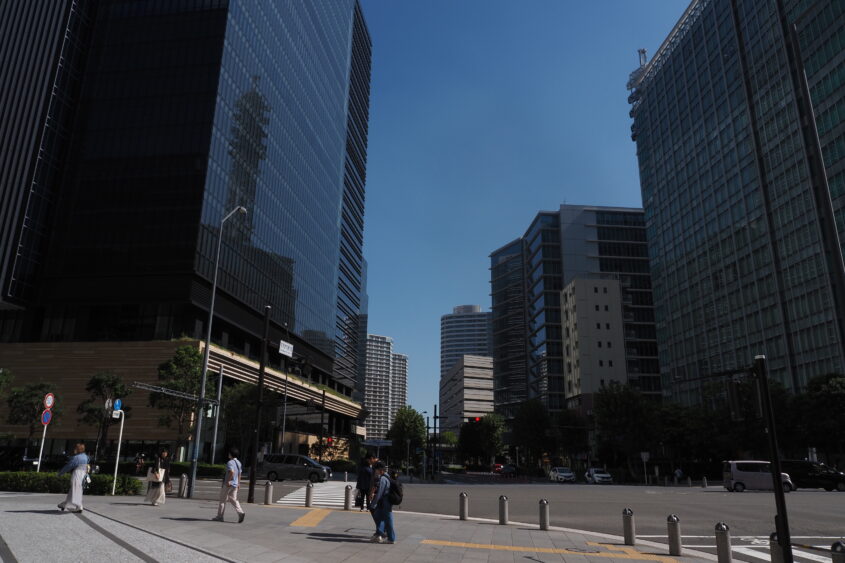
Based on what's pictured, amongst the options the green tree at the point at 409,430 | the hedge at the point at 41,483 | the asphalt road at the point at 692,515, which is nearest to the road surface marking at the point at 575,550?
the asphalt road at the point at 692,515

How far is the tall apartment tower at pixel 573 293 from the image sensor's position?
345ft

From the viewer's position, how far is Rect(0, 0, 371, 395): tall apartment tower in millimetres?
51906

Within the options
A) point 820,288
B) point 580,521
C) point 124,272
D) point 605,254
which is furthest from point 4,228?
point 605,254

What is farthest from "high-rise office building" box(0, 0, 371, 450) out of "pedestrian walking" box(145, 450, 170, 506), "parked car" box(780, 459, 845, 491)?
"parked car" box(780, 459, 845, 491)

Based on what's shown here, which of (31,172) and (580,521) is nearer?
(580,521)

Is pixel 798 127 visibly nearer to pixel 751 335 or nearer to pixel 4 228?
pixel 751 335

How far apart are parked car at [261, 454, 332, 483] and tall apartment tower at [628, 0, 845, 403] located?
50707mm

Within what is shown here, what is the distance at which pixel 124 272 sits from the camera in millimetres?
51719

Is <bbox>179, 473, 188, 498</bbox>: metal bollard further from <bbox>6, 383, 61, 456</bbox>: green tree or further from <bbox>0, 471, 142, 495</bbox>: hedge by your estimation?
<bbox>6, 383, 61, 456</bbox>: green tree

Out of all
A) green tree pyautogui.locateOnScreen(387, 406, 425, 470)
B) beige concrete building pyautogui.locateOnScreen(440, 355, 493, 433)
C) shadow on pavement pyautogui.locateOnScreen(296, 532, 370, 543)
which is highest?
beige concrete building pyautogui.locateOnScreen(440, 355, 493, 433)

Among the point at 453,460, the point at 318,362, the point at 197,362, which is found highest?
the point at 318,362

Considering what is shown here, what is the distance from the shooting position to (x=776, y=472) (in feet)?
28.9

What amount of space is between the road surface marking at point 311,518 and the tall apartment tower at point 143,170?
36.1 meters

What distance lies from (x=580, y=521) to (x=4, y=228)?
58.0m
